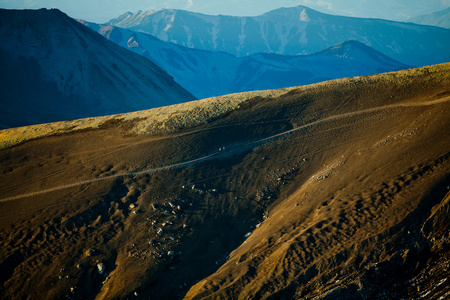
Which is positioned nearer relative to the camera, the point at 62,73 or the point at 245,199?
the point at 245,199

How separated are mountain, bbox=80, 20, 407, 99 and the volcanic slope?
12944 centimetres

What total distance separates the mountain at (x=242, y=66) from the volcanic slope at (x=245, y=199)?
425ft

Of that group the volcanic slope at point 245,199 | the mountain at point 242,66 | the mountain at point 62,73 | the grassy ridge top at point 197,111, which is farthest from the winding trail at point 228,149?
the mountain at point 242,66

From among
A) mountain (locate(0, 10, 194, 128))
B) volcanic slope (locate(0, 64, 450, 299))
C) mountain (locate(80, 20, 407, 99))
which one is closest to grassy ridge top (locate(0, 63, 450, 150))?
volcanic slope (locate(0, 64, 450, 299))

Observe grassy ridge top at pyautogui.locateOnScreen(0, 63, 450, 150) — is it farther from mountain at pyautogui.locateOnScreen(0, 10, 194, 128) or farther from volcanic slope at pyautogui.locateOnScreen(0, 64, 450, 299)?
→ mountain at pyautogui.locateOnScreen(0, 10, 194, 128)

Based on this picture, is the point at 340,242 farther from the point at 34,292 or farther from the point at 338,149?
the point at 34,292

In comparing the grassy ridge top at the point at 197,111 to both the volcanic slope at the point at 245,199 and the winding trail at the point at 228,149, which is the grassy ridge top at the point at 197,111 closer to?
the volcanic slope at the point at 245,199

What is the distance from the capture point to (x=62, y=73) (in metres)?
87.6

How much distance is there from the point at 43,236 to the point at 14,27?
87078 mm

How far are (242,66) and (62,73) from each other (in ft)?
368

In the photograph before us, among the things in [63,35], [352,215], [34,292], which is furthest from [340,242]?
[63,35]

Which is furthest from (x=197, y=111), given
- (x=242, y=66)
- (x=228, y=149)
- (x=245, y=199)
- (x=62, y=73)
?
(x=242, y=66)

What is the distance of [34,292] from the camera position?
19250 millimetres

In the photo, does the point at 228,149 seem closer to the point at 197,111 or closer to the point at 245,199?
the point at 245,199
